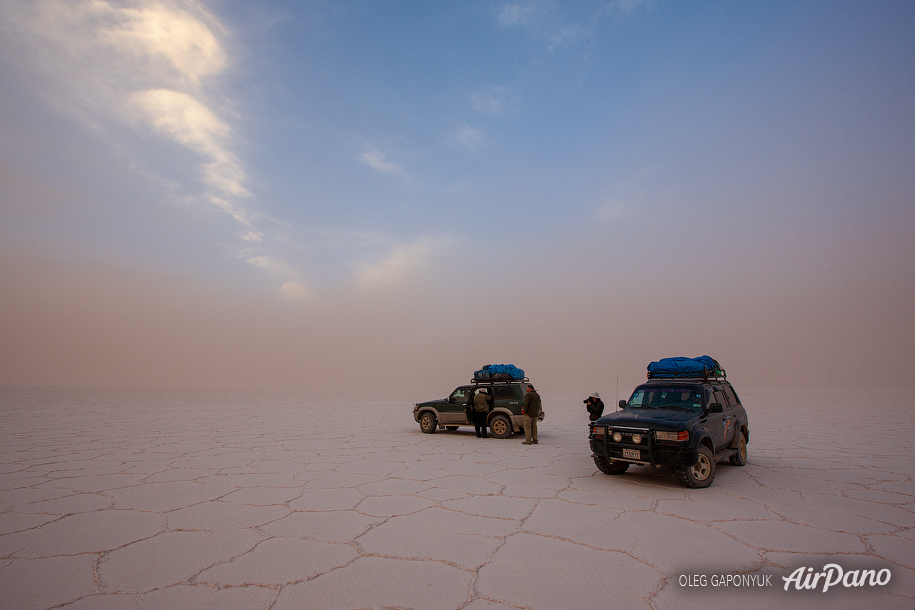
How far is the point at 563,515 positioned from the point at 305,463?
5.61 metres

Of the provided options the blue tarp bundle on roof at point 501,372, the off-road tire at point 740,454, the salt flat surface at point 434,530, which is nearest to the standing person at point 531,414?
the salt flat surface at point 434,530

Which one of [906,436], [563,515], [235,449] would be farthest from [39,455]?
[906,436]

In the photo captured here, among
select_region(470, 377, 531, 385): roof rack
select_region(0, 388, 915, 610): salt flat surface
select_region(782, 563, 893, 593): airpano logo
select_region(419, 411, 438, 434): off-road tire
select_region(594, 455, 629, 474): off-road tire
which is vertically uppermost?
select_region(470, 377, 531, 385): roof rack

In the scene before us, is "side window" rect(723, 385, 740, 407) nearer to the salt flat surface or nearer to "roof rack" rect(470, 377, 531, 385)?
the salt flat surface

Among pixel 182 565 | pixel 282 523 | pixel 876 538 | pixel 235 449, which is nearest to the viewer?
pixel 182 565

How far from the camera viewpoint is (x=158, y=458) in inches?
376

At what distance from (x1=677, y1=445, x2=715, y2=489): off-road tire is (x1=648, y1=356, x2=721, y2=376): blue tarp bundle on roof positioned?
2.14 metres

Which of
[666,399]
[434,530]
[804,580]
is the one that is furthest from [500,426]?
[804,580]

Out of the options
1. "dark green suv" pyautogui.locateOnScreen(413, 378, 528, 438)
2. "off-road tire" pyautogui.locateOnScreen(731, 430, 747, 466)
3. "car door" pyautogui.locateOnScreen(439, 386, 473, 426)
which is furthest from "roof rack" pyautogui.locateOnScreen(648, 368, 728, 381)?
"car door" pyautogui.locateOnScreen(439, 386, 473, 426)

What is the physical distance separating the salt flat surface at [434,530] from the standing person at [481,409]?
3242 millimetres

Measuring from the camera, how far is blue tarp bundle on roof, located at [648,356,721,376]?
357 inches

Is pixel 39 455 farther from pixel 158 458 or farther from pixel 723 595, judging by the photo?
pixel 723 595

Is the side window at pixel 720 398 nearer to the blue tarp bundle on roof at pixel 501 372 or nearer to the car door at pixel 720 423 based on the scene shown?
the car door at pixel 720 423

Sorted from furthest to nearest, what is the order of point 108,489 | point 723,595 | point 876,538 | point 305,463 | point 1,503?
1. point 305,463
2. point 108,489
3. point 1,503
4. point 876,538
5. point 723,595
